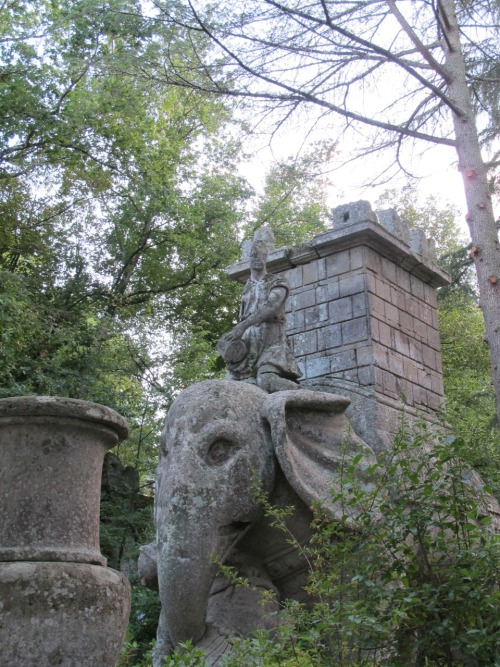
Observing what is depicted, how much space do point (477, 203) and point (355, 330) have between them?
2.60 m

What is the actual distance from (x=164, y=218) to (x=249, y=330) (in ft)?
37.8

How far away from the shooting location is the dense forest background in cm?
1164

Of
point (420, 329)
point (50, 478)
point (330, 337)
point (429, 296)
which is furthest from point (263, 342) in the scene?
point (50, 478)

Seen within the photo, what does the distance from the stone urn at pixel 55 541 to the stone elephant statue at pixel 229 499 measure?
2.30 feet

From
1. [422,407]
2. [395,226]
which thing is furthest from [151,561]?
[395,226]

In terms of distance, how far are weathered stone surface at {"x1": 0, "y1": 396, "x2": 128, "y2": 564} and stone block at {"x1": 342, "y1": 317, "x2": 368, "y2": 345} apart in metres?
3.21

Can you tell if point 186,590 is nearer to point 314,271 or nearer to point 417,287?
point 314,271

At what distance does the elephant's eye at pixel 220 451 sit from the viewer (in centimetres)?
452

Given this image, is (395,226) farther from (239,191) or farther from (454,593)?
(239,191)

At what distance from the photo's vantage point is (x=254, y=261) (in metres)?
6.36

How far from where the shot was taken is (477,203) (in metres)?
8.41

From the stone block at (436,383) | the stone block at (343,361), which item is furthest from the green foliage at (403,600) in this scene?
the stone block at (436,383)

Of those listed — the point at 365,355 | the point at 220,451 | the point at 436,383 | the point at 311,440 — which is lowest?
the point at 220,451

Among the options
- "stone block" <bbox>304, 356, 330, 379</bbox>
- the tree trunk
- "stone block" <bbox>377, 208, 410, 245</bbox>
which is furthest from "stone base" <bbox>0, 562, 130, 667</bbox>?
the tree trunk
